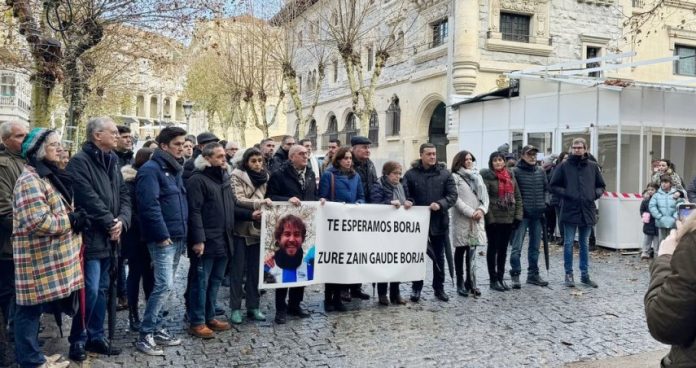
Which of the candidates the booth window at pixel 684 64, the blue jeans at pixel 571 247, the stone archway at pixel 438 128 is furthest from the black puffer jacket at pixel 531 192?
the booth window at pixel 684 64

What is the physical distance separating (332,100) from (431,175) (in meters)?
30.8

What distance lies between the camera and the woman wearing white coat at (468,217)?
809 cm

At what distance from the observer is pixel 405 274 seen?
Answer: 7.74 meters

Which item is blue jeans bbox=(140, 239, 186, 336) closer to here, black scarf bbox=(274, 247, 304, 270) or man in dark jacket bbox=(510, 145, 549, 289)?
black scarf bbox=(274, 247, 304, 270)

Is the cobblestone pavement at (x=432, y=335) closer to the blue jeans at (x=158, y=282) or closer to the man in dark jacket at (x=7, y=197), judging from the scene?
the blue jeans at (x=158, y=282)

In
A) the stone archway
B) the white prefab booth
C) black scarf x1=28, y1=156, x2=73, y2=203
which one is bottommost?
black scarf x1=28, y1=156, x2=73, y2=203

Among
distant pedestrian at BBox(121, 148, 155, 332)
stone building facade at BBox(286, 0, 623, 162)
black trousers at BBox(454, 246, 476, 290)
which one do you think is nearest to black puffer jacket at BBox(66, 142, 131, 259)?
distant pedestrian at BBox(121, 148, 155, 332)

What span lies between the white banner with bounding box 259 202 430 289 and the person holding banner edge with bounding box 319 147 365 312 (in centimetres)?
18

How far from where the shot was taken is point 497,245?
8695 millimetres

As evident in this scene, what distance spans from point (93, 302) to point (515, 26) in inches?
917

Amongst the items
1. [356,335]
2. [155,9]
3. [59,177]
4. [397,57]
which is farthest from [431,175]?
[397,57]

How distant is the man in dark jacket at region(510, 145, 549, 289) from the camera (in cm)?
892

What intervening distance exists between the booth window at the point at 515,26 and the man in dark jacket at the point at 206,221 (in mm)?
21160

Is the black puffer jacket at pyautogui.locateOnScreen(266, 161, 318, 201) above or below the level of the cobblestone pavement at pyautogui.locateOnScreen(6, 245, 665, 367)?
above
